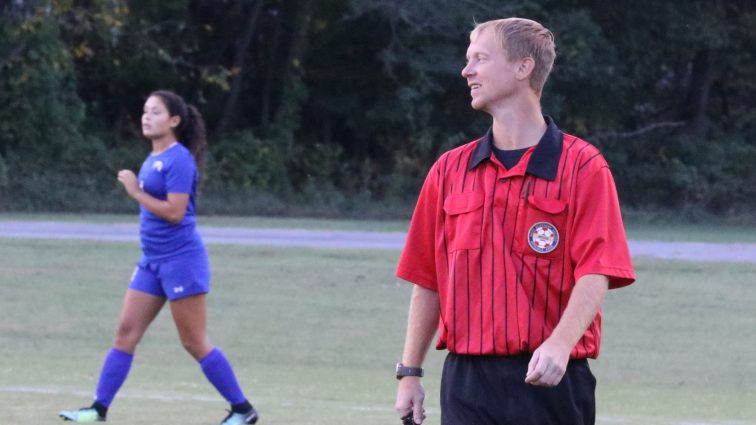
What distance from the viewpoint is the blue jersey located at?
7438 millimetres

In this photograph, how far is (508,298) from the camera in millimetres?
3676

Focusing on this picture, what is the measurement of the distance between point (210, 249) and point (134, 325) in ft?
36.8

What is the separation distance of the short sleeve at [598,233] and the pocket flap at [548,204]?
36mm

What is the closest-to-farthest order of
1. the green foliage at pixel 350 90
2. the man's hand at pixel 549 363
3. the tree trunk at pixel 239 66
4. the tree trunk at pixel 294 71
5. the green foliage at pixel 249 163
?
the man's hand at pixel 549 363
the green foliage at pixel 350 90
the green foliage at pixel 249 163
the tree trunk at pixel 294 71
the tree trunk at pixel 239 66

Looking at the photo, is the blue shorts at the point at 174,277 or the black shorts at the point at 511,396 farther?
the blue shorts at the point at 174,277

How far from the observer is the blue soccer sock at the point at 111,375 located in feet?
24.6

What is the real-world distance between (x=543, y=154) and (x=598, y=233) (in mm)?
258

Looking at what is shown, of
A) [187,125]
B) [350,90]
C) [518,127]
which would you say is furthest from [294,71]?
[518,127]

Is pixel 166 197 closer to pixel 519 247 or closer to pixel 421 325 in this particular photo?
pixel 421 325

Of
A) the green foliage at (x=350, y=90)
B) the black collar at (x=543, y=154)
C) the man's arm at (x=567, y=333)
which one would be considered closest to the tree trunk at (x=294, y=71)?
the green foliage at (x=350, y=90)

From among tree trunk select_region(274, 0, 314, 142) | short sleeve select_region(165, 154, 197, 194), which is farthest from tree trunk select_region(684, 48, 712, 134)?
short sleeve select_region(165, 154, 197, 194)

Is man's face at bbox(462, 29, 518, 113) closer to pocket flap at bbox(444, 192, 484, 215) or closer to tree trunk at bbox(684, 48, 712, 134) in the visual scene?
pocket flap at bbox(444, 192, 484, 215)

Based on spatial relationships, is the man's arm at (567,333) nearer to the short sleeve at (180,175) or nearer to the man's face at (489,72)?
the man's face at (489,72)

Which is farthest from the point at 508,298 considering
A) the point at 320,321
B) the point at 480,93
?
the point at 320,321
